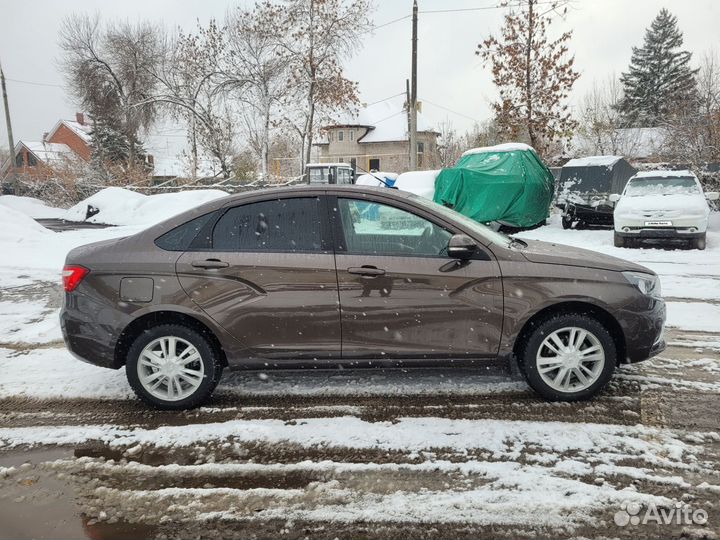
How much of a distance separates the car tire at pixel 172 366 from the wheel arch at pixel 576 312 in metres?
2.31

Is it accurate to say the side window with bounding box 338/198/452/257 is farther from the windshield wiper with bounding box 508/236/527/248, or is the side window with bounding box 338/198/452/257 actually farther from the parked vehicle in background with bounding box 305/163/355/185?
the parked vehicle in background with bounding box 305/163/355/185

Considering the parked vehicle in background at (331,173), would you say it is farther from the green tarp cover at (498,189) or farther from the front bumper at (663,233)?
the front bumper at (663,233)

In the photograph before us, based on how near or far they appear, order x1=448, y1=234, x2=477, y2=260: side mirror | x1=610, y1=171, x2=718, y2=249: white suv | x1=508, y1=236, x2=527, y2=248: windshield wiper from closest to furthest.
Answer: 1. x1=448, y1=234, x2=477, y2=260: side mirror
2. x1=508, y1=236, x2=527, y2=248: windshield wiper
3. x1=610, y1=171, x2=718, y2=249: white suv

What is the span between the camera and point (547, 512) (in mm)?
2438

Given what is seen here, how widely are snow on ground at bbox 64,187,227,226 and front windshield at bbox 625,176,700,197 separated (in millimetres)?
14395

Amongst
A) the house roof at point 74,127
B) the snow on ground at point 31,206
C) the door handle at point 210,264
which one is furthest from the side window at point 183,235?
the house roof at point 74,127

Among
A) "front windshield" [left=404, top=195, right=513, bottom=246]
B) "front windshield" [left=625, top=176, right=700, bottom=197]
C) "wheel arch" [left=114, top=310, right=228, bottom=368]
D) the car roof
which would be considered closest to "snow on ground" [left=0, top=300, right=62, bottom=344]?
"wheel arch" [left=114, top=310, right=228, bottom=368]

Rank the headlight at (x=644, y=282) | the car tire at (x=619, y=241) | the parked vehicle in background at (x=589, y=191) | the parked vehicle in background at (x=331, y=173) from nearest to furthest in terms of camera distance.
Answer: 1. the headlight at (x=644, y=282)
2. the car tire at (x=619, y=241)
3. the parked vehicle in background at (x=589, y=191)
4. the parked vehicle in background at (x=331, y=173)

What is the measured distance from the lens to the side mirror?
11.6 ft

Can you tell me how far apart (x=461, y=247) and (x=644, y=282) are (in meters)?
1.44

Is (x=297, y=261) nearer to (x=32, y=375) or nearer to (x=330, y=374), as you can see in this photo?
(x=330, y=374)

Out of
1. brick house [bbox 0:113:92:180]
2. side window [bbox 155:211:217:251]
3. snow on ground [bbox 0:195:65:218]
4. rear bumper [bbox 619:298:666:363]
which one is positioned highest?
brick house [bbox 0:113:92:180]

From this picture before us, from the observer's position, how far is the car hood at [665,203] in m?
10.8

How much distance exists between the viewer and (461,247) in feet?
11.6
